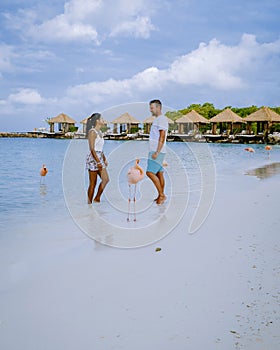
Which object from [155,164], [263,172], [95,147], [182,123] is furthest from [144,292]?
[263,172]

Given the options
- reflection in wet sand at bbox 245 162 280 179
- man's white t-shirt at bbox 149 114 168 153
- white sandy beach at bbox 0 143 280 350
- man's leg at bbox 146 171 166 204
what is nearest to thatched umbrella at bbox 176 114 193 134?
man's white t-shirt at bbox 149 114 168 153

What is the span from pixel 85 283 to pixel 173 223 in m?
2.14

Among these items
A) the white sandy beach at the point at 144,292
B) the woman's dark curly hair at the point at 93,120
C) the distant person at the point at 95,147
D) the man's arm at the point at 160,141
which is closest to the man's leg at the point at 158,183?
the man's arm at the point at 160,141

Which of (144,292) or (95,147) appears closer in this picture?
(144,292)

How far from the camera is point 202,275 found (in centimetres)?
292

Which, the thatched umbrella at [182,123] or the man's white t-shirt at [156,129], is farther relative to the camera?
the thatched umbrella at [182,123]

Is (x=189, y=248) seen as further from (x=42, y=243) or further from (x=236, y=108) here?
(x=236, y=108)

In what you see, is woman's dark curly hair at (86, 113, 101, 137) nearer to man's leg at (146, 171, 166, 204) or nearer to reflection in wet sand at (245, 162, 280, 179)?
man's leg at (146, 171, 166, 204)

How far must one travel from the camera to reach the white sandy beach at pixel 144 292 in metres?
2.09

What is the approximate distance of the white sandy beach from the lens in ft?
6.86

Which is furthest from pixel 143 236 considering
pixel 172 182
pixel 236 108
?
pixel 236 108

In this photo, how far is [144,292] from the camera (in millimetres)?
2613

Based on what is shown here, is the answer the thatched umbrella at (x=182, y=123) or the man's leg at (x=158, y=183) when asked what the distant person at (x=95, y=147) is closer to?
the man's leg at (x=158, y=183)

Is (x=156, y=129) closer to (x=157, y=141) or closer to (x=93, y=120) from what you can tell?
(x=157, y=141)
